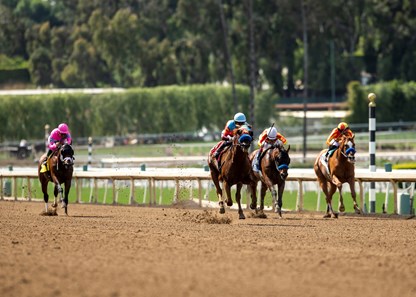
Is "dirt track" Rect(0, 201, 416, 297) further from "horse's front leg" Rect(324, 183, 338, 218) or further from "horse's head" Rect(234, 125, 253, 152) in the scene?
"horse's front leg" Rect(324, 183, 338, 218)

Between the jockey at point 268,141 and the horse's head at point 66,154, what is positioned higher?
the jockey at point 268,141

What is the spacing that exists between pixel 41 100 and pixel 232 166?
39.3 meters

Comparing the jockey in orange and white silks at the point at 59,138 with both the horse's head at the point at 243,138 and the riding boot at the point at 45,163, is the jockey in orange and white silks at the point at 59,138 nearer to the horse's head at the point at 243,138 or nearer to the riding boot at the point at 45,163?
the riding boot at the point at 45,163

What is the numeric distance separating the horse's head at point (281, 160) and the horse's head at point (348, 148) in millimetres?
962

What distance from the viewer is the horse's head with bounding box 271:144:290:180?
1817 centimetres

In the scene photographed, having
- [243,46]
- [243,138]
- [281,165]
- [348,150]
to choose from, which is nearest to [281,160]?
A: [281,165]

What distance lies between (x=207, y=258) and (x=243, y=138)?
6153 millimetres

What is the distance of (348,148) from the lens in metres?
18.8

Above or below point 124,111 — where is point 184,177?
below

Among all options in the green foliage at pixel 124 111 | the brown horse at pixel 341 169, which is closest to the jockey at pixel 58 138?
the brown horse at pixel 341 169

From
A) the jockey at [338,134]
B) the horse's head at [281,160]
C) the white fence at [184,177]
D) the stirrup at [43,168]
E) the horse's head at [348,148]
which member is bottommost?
the white fence at [184,177]

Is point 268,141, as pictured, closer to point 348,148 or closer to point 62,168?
point 348,148

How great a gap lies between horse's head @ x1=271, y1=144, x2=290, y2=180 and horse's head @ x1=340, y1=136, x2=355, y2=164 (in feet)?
3.16

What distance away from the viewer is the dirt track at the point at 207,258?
356 inches
